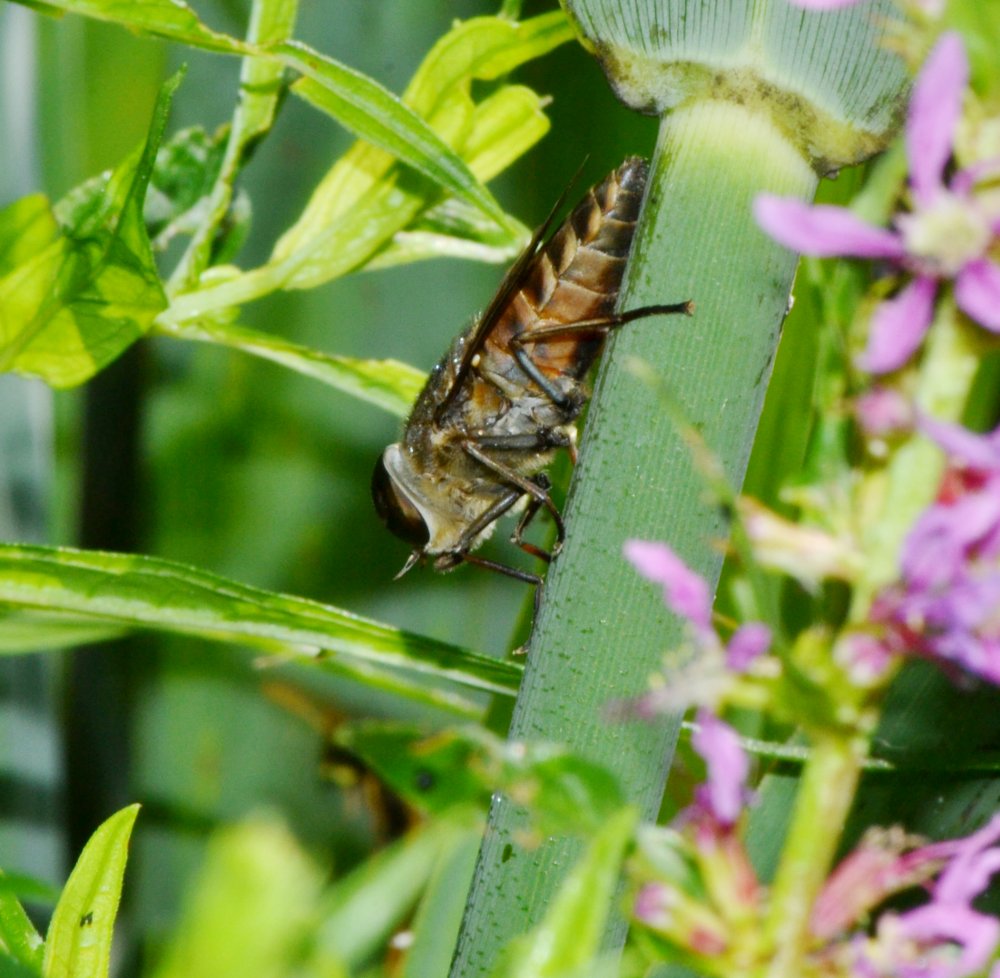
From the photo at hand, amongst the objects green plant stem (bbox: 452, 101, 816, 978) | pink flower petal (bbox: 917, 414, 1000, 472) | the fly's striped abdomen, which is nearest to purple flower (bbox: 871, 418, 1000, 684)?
pink flower petal (bbox: 917, 414, 1000, 472)

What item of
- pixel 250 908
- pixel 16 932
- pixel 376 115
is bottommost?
pixel 16 932

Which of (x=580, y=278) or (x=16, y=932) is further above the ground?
(x=580, y=278)

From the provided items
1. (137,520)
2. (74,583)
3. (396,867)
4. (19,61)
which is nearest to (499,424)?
(137,520)

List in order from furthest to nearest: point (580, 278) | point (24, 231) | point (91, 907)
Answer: point (580, 278)
point (24, 231)
point (91, 907)

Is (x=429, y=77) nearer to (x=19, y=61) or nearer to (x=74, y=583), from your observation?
(x=74, y=583)

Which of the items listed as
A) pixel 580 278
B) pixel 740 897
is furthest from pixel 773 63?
pixel 580 278

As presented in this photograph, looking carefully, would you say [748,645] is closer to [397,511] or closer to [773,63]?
[773,63]

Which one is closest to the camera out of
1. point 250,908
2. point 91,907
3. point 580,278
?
point 250,908
